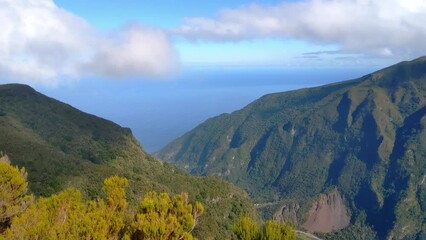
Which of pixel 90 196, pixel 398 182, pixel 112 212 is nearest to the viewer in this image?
pixel 112 212

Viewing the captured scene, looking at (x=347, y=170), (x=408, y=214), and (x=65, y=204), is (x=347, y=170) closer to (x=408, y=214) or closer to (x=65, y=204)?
(x=408, y=214)

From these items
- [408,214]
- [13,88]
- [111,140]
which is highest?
[13,88]

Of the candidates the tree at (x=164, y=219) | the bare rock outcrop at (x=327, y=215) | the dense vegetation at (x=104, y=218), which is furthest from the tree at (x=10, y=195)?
the bare rock outcrop at (x=327, y=215)

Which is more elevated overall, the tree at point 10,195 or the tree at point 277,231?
the tree at point 10,195

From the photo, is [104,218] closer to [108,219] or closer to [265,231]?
[108,219]

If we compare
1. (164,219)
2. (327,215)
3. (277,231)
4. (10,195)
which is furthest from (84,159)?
(327,215)

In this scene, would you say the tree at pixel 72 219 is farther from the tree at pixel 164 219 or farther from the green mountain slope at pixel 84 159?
the green mountain slope at pixel 84 159

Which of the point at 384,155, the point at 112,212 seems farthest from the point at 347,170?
the point at 112,212
